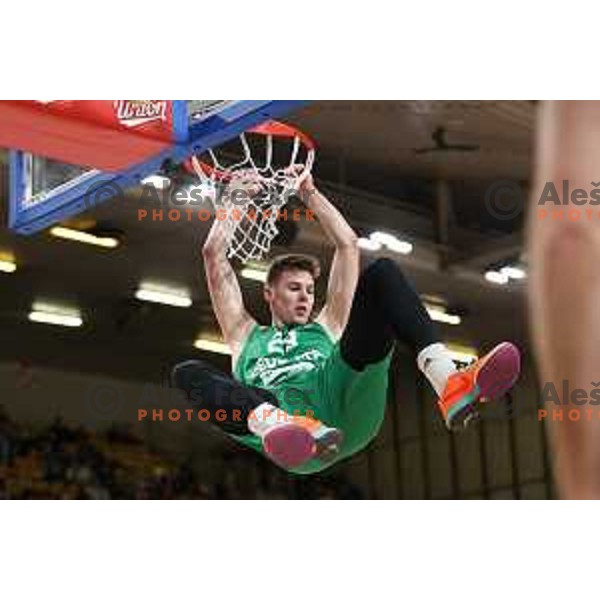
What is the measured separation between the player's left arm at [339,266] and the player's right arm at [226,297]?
12.5 inches

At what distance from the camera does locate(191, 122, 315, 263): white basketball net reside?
20.6 ft

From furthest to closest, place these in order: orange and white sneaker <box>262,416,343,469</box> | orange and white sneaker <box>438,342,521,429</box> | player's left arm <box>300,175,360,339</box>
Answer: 1. player's left arm <box>300,175,360,339</box>
2. orange and white sneaker <box>262,416,343,469</box>
3. orange and white sneaker <box>438,342,521,429</box>

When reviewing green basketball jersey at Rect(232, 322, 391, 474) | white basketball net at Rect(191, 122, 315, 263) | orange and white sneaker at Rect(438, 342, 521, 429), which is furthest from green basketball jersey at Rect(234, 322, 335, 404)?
orange and white sneaker at Rect(438, 342, 521, 429)

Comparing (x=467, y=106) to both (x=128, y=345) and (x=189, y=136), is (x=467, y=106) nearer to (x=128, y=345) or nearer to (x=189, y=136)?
(x=189, y=136)

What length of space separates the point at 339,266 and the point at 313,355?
36 centimetres

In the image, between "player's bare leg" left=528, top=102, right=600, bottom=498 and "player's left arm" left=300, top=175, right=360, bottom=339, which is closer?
"player's bare leg" left=528, top=102, right=600, bottom=498

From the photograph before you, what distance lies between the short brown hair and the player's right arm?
A: 157 millimetres

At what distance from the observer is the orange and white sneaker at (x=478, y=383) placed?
A: 5961 mm

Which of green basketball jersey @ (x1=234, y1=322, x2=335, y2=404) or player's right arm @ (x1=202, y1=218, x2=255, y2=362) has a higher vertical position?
player's right arm @ (x1=202, y1=218, x2=255, y2=362)

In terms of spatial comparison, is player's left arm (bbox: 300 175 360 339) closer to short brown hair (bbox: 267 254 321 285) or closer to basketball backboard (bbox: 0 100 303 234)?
short brown hair (bbox: 267 254 321 285)

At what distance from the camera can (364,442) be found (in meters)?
6.21
